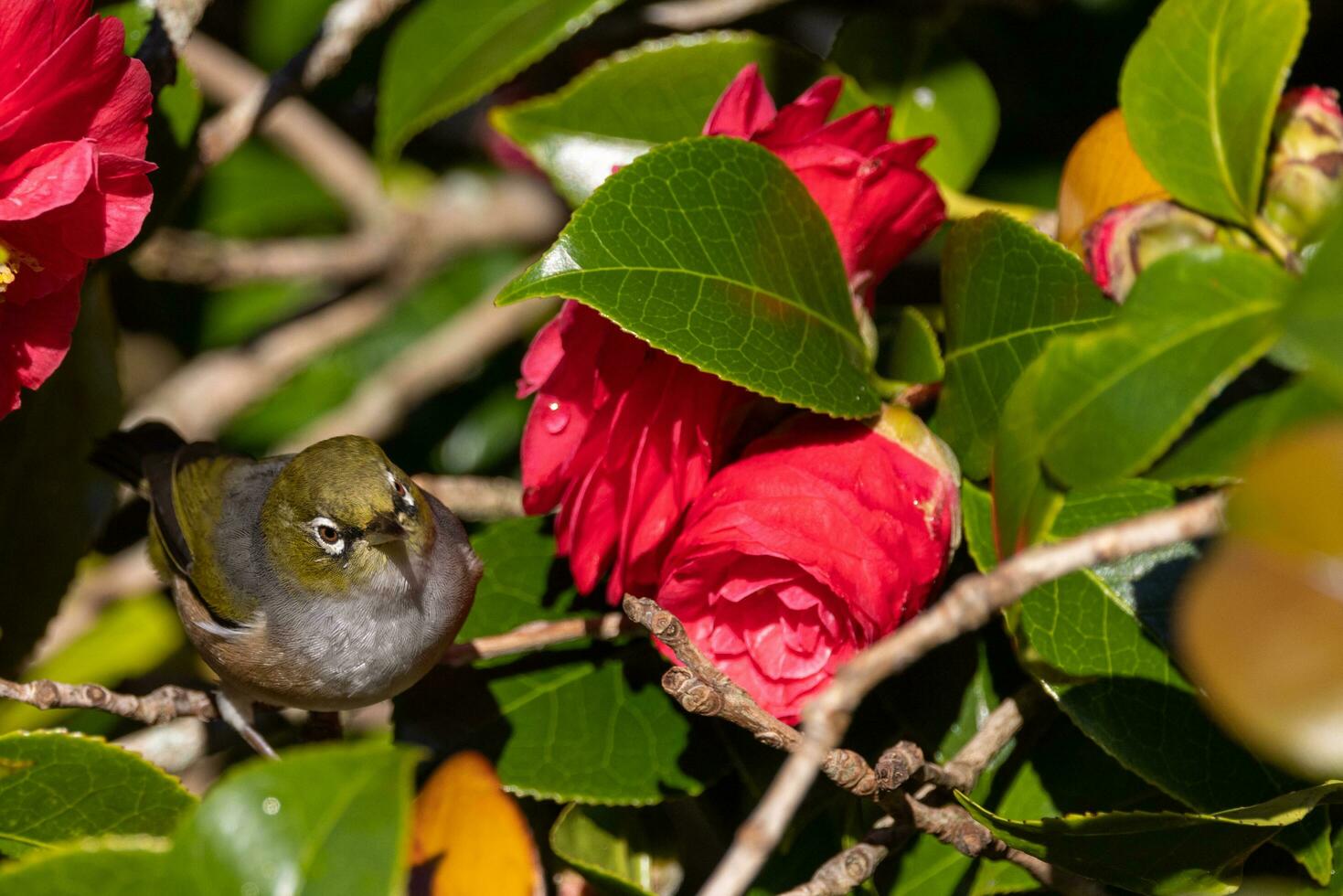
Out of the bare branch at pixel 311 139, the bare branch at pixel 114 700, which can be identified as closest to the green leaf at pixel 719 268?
the bare branch at pixel 114 700

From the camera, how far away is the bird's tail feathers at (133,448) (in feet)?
7.59

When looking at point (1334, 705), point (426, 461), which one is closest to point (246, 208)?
point (426, 461)

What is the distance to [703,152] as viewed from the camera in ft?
4.73

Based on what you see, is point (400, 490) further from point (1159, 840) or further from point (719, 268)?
point (1159, 840)

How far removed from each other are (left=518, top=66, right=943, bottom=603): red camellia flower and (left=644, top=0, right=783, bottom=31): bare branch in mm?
1041

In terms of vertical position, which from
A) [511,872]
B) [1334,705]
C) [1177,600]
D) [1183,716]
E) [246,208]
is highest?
[1334,705]

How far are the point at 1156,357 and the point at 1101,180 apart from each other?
2.17 feet

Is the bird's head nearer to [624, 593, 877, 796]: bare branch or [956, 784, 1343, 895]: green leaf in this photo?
[624, 593, 877, 796]: bare branch

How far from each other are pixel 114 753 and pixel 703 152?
1.00 metres

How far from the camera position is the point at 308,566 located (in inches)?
Answer: 87.9

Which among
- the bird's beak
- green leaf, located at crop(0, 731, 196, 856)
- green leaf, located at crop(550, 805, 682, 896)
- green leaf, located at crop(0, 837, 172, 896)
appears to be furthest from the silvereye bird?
green leaf, located at crop(0, 837, 172, 896)

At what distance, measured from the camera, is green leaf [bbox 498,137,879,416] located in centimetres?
135

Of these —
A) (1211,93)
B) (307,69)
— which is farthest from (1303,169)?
(307,69)

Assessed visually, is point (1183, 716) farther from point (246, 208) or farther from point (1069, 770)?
point (246, 208)
